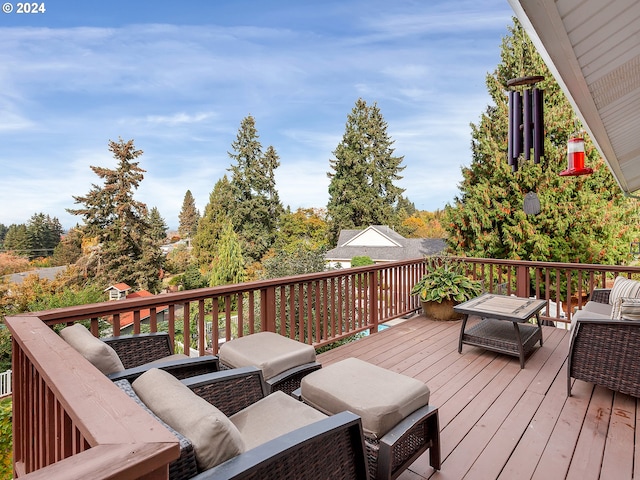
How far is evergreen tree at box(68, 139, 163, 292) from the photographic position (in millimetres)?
22745

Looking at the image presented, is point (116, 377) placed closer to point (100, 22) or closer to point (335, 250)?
point (335, 250)

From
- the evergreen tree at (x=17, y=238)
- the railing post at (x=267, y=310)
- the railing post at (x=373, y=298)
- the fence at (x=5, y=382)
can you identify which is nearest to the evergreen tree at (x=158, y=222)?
the evergreen tree at (x=17, y=238)

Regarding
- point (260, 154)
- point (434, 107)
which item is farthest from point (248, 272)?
point (434, 107)

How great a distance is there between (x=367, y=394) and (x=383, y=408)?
12 cm

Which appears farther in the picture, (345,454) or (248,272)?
(248,272)

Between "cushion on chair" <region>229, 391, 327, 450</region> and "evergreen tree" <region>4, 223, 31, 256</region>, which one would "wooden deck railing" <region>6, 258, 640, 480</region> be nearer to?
"cushion on chair" <region>229, 391, 327, 450</region>

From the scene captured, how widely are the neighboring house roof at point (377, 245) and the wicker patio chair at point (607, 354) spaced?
2012 centimetres

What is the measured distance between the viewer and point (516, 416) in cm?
248

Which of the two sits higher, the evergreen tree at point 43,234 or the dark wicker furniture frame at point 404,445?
the evergreen tree at point 43,234

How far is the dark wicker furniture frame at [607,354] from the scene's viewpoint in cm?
250

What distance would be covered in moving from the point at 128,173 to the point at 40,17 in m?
9.20

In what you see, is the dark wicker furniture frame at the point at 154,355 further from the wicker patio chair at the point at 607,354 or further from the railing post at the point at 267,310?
the wicker patio chair at the point at 607,354

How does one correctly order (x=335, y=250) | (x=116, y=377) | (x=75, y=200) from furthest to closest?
1. (x=335, y=250)
2. (x=75, y=200)
3. (x=116, y=377)

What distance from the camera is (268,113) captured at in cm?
3028
